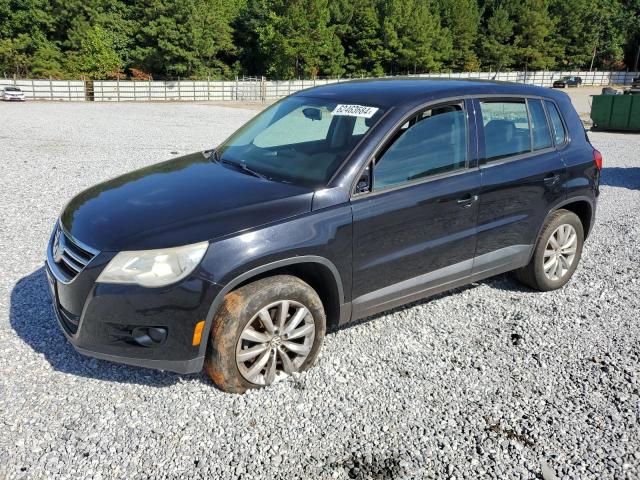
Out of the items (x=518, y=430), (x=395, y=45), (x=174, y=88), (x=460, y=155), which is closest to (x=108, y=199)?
(x=460, y=155)

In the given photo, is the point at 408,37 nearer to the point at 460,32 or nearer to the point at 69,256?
the point at 460,32

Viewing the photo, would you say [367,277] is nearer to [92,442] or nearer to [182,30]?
[92,442]

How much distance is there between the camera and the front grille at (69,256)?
3.07 m

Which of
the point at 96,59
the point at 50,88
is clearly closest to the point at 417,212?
the point at 50,88

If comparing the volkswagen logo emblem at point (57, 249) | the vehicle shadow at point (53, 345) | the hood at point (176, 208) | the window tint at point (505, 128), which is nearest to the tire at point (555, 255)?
the window tint at point (505, 128)

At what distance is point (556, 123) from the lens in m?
4.68

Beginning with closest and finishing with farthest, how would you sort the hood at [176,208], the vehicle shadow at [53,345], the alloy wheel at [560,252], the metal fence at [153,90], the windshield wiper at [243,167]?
the hood at [176,208] → the vehicle shadow at [53,345] → the windshield wiper at [243,167] → the alloy wheel at [560,252] → the metal fence at [153,90]

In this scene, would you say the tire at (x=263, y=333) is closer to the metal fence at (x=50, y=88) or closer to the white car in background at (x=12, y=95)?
the white car in background at (x=12, y=95)

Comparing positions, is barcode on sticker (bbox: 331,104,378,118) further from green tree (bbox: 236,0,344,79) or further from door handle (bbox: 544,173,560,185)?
green tree (bbox: 236,0,344,79)

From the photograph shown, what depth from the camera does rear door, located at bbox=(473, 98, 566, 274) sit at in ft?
13.5

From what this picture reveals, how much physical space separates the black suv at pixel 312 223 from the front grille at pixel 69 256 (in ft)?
0.04

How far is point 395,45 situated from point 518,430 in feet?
245

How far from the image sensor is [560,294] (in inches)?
193

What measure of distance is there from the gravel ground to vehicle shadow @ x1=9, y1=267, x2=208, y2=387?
1 centimetres
